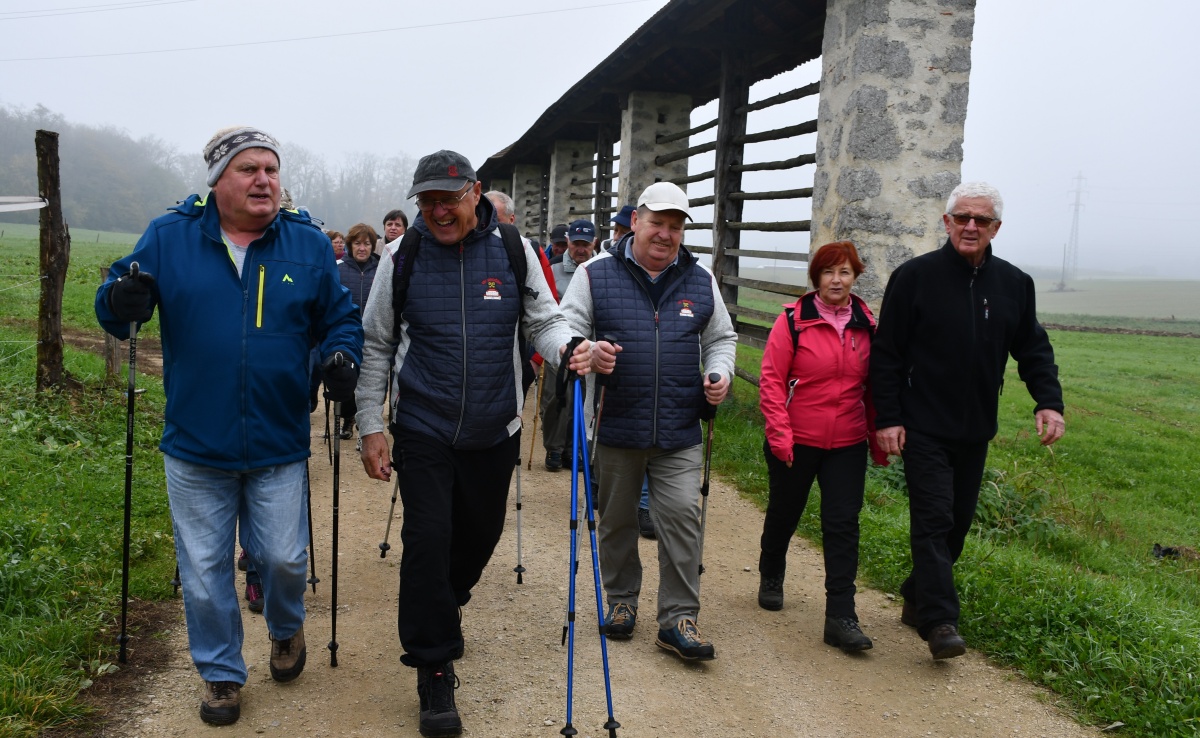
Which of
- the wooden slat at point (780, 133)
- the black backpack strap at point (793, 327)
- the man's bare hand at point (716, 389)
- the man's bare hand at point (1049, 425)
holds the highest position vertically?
the wooden slat at point (780, 133)

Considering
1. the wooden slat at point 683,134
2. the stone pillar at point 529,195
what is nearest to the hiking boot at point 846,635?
the wooden slat at point 683,134

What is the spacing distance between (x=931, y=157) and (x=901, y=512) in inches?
107

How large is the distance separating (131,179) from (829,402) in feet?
457

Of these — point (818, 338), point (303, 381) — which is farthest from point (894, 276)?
point (303, 381)

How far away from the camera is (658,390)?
4566mm

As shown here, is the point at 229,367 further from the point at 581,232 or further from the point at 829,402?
the point at 581,232

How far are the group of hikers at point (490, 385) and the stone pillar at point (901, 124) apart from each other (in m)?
2.78

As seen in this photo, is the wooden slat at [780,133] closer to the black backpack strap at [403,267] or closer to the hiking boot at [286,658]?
the black backpack strap at [403,267]

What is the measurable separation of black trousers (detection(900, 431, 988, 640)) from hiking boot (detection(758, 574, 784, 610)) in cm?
80

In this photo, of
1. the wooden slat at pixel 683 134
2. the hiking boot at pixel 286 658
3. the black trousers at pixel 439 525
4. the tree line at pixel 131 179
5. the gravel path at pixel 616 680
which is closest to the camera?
the black trousers at pixel 439 525

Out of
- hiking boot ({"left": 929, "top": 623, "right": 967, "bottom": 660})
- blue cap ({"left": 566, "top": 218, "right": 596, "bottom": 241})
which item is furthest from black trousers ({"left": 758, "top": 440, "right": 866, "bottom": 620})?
blue cap ({"left": 566, "top": 218, "right": 596, "bottom": 241})

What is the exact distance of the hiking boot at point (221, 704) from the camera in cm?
370

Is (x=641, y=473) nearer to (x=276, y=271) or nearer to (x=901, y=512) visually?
(x=276, y=271)

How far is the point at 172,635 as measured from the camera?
179 inches
